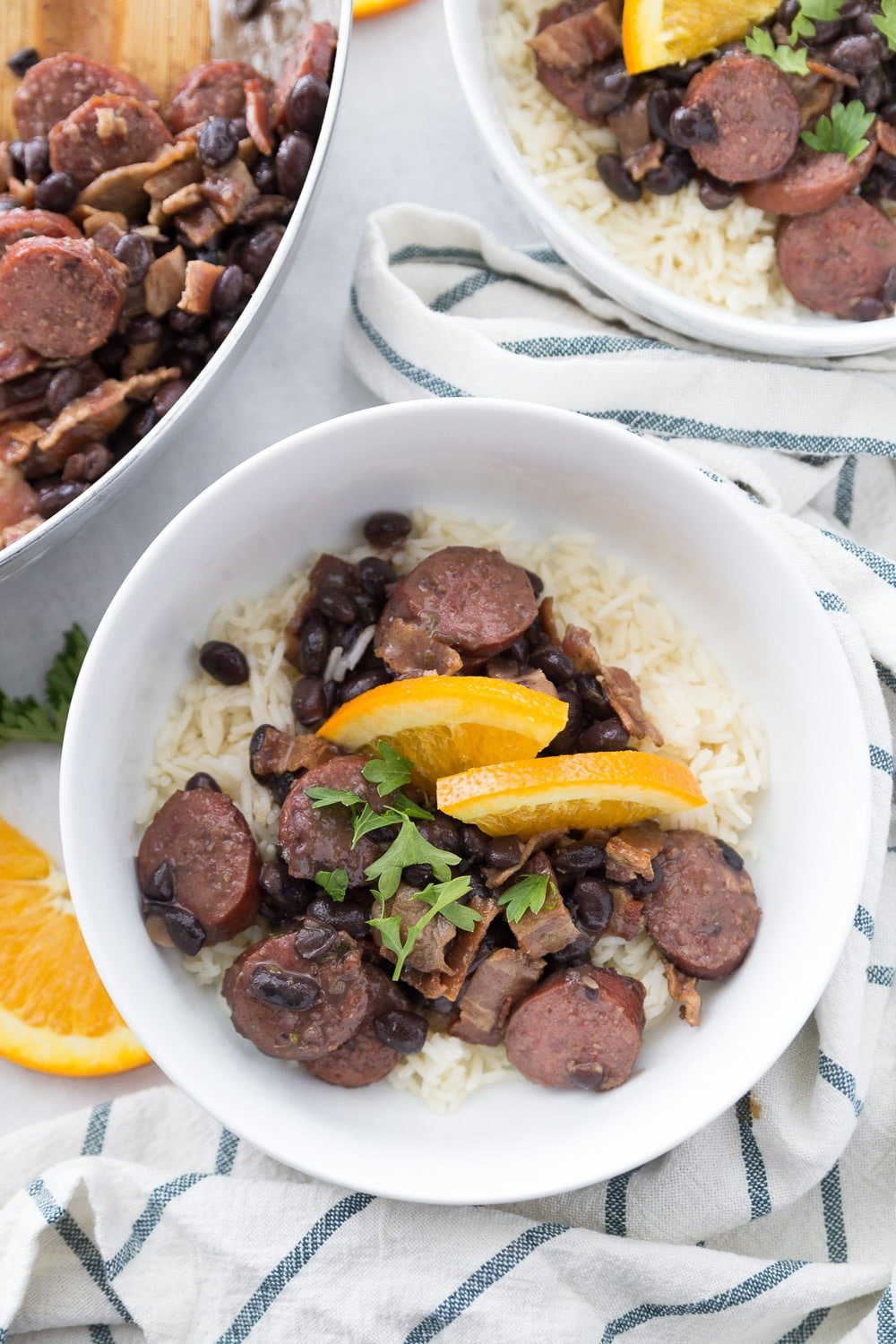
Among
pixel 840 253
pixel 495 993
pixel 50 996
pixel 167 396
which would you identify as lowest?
pixel 50 996

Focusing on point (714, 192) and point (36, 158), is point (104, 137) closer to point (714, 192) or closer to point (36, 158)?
point (36, 158)

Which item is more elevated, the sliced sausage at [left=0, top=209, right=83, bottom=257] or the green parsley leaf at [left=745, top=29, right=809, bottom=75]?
the green parsley leaf at [left=745, top=29, right=809, bottom=75]

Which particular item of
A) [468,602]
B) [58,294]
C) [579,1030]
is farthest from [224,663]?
[579,1030]

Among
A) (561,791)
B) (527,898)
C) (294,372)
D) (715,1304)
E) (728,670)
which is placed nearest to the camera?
(561,791)

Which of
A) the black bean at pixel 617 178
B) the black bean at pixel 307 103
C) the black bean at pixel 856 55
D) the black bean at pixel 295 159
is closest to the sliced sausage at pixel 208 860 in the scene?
the black bean at pixel 295 159

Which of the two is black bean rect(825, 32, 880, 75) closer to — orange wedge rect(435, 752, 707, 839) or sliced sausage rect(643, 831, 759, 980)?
orange wedge rect(435, 752, 707, 839)

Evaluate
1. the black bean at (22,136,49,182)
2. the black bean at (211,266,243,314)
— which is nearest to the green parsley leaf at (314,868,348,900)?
the black bean at (211,266,243,314)
